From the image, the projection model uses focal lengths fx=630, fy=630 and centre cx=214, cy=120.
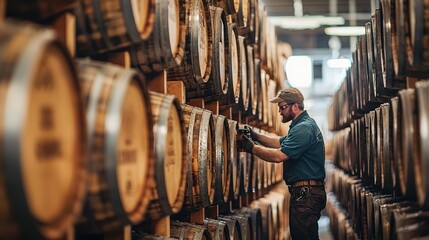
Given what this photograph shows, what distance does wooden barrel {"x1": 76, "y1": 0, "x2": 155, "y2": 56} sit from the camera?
8.73 ft

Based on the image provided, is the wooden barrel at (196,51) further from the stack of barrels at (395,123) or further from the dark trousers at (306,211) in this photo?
the dark trousers at (306,211)

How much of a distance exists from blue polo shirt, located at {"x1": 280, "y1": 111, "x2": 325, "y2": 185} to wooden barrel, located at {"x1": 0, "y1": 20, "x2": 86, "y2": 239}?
4524 millimetres

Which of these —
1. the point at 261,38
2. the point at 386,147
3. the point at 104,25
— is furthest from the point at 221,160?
the point at 261,38

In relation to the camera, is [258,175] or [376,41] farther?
[258,175]

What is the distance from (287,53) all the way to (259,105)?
7534 millimetres

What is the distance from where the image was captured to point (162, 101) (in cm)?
321

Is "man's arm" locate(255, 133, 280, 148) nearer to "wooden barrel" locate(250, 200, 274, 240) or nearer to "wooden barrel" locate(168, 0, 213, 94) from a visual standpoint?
"wooden barrel" locate(250, 200, 274, 240)

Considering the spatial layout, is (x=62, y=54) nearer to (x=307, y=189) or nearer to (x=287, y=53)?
(x=307, y=189)

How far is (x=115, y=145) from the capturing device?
2.26m

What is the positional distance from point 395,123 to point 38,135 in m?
2.33

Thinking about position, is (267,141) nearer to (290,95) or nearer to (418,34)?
(290,95)

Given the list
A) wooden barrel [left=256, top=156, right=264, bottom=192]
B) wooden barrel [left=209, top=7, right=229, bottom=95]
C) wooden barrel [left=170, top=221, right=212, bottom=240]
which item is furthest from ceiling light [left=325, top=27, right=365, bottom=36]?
wooden barrel [left=170, top=221, right=212, bottom=240]

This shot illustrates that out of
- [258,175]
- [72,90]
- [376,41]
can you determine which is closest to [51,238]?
[72,90]

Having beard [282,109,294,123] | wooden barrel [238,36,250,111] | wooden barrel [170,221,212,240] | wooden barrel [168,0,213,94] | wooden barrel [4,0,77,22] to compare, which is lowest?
wooden barrel [170,221,212,240]
